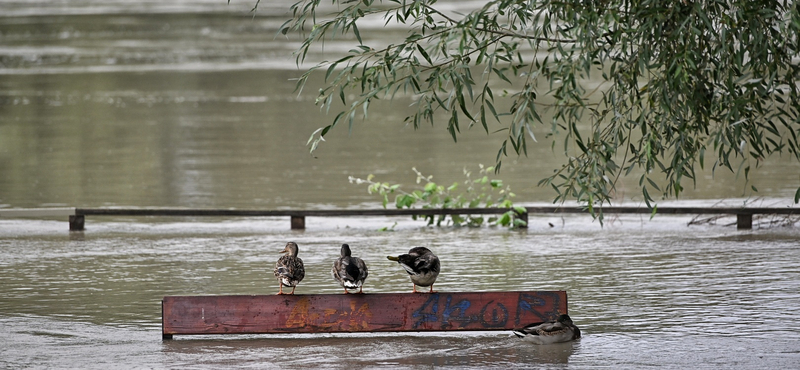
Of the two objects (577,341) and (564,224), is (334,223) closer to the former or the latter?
(564,224)

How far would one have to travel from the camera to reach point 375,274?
46.5 ft

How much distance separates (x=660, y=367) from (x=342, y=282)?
2693 mm

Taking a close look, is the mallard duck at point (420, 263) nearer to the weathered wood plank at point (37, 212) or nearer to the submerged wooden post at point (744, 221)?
the submerged wooden post at point (744, 221)

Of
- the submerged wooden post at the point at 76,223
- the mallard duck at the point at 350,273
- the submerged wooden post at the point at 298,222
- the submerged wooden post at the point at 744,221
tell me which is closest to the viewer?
the mallard duck at the point at 350,273

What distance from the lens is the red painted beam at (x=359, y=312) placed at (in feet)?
34.1

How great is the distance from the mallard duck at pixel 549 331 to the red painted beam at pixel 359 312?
0.26 meters

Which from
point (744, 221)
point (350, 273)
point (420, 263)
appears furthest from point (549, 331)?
point (744, 221)

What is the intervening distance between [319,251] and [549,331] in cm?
632

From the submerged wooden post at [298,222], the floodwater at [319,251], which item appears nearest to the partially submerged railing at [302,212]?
the submerged wooden post at [298,222]

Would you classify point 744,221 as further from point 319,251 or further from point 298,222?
point 298,222

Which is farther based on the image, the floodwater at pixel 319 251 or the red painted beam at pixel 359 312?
the red painted beam at pixel 359 312

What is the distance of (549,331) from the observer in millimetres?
10062

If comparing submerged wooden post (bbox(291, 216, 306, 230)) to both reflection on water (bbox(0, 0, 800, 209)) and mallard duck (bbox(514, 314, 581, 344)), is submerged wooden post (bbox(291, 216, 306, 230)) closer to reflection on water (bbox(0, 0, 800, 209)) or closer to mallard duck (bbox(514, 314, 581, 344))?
reflection on water (bbox(0, 0, 800, 209))

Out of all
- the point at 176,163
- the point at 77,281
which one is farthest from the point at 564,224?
the point at 176,163
